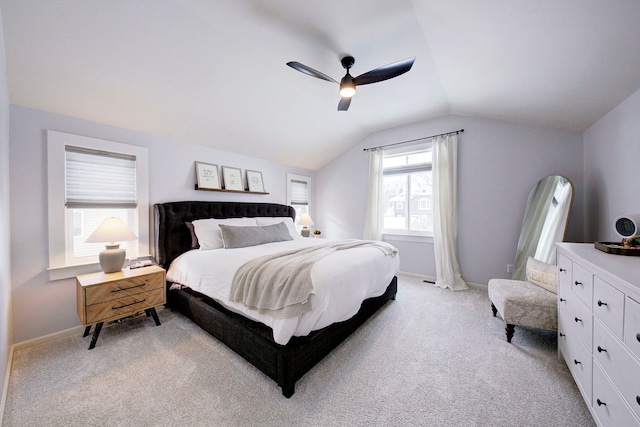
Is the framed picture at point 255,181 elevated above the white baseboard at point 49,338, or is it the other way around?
the framed picture at point 255,181

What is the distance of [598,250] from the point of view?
1641 mm

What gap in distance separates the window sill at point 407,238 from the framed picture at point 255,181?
8.31 ft

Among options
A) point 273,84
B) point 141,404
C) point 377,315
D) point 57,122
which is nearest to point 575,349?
point 377,315

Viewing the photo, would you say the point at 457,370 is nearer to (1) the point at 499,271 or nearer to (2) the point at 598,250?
(2) the point at 598,250

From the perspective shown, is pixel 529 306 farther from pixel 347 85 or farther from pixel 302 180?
pixel 302 180

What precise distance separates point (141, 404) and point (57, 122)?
2662 mm

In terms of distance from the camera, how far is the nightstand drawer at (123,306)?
2.04 metres

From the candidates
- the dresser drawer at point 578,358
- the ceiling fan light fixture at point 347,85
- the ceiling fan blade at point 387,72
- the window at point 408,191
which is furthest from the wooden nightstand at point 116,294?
the window at point 408,191

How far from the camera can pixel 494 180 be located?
135 inches

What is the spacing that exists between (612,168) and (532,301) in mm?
1528

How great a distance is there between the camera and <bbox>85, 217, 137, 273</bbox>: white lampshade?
219 centimetres

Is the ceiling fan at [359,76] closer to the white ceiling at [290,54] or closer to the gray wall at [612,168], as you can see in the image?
the white ceiling at [290,54]

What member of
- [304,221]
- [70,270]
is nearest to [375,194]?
[304,221]

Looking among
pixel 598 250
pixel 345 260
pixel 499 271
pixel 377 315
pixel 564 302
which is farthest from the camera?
pixel 499 271
